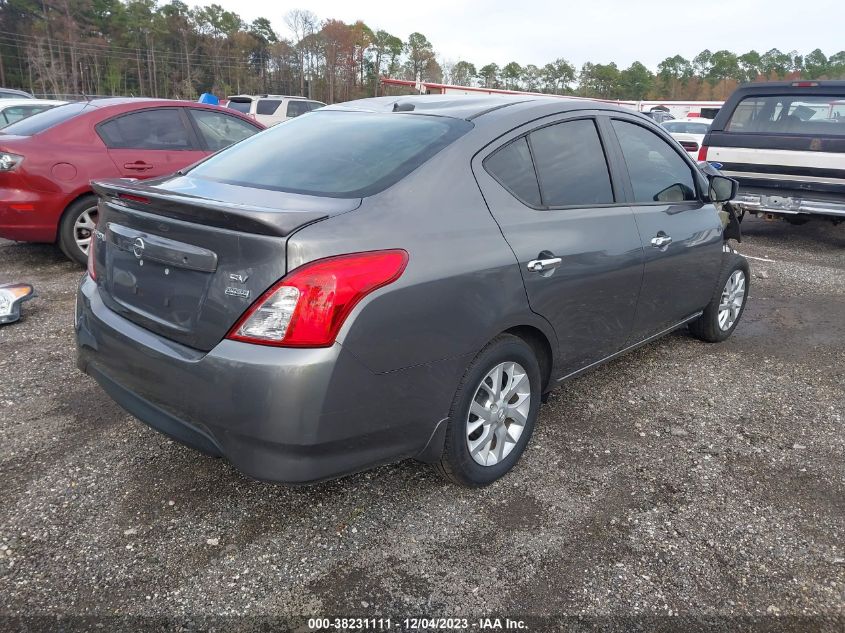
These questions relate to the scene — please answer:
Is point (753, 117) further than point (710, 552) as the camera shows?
Yes

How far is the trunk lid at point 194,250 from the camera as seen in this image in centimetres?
209

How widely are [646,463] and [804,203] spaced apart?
20.8 feet

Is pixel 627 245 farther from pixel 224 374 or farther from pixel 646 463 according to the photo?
pixel 224 374

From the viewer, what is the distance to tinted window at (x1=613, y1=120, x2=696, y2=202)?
11.7 ft

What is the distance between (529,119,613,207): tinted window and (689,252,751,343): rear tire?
1675 millimetres

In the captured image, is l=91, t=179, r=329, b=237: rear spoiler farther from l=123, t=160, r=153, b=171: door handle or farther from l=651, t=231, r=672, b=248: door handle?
l=123, t=160, r=153, b=171: door handle

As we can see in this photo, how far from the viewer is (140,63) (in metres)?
68.5

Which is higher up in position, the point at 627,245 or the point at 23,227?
the point at 627,245

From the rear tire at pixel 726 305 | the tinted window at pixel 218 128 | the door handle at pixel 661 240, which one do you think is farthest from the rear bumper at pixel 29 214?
the rear tire at pixel 726 305

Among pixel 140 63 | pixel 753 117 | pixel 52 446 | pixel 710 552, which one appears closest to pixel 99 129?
pixel 52 446

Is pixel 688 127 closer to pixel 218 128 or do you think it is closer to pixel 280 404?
pixel 218 128

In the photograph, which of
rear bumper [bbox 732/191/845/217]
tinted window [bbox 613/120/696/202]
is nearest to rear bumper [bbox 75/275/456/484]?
tinted window [bbox 613/120/696/202]

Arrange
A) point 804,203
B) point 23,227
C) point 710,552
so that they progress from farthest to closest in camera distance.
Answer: point 804,203, point 23,227, point 710,552

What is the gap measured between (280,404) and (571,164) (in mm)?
1928
